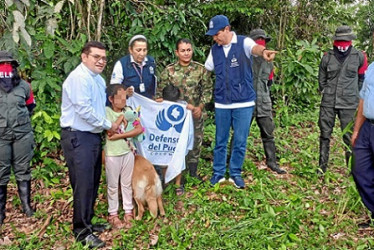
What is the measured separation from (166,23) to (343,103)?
8.17 ft

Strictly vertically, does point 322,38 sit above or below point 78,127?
above

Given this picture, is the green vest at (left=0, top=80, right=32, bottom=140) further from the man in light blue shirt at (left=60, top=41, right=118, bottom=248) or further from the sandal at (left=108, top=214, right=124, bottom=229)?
the sandal at (left=108, top=214, right=124, bottom=229)

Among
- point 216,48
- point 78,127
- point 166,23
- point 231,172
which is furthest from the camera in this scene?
point 166,23

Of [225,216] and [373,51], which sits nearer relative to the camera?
[225,216]

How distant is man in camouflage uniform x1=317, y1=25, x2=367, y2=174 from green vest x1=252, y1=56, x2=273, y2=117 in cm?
71

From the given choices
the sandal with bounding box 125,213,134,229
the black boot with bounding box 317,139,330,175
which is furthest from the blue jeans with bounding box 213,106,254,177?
the black boot with bounding box 317,139,330,175

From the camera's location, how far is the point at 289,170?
5.67 metres

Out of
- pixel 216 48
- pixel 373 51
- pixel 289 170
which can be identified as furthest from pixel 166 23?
pixel 373 51

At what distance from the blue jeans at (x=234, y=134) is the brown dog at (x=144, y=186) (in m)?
0.90

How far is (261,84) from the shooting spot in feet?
17.3

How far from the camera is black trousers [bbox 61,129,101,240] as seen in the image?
3.72 meters

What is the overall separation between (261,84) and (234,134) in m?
0.92

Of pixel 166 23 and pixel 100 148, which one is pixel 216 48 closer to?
pixel 166 23

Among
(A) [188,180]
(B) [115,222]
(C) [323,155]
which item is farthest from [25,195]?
(C) [323,155]
